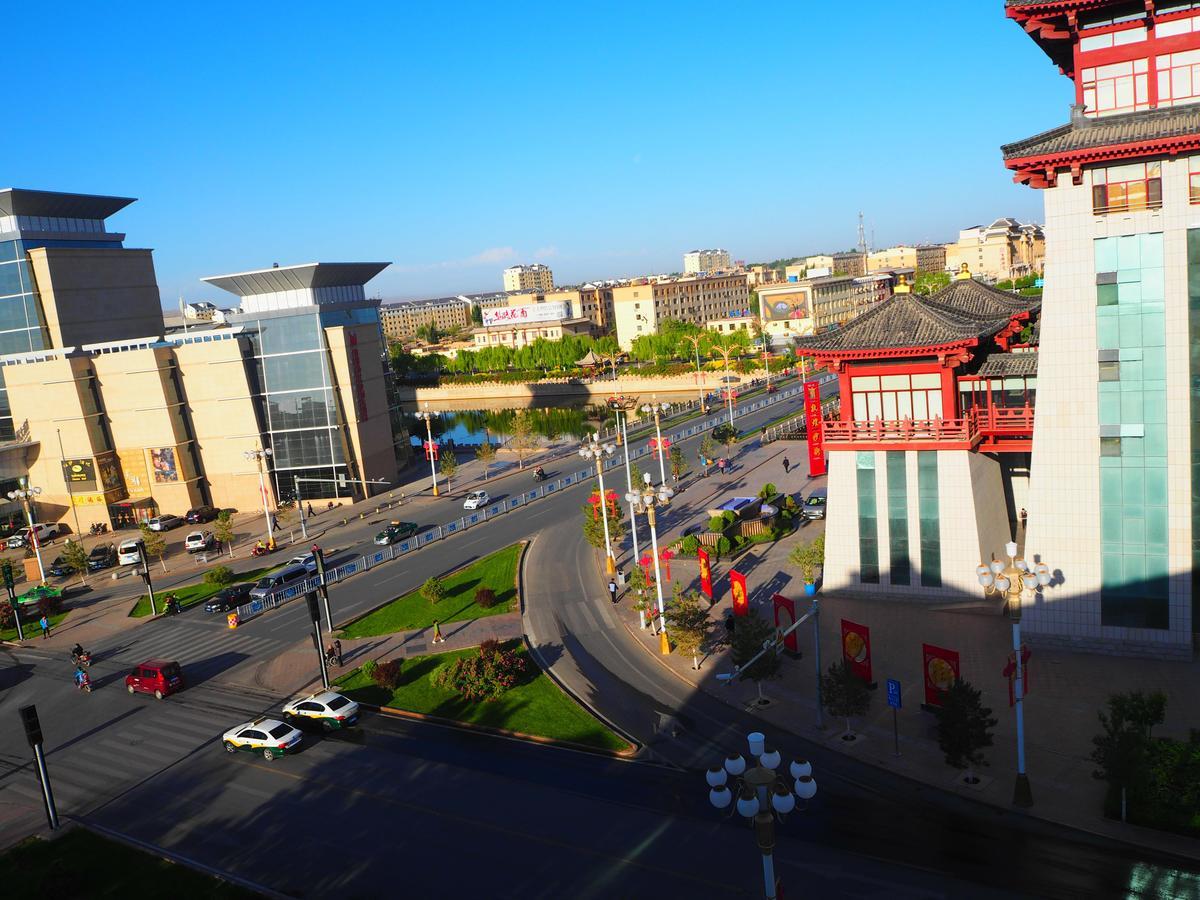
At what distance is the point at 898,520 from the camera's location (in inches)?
1329

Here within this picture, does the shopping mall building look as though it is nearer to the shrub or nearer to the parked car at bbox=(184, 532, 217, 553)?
the parked car at bbox=(184, 532, 217, 553)

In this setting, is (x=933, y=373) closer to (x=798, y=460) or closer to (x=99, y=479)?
(x=798, y=460)

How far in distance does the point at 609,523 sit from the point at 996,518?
61.1ft

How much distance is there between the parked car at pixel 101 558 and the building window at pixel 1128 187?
2265 inches

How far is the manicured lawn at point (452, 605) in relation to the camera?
38906 mm

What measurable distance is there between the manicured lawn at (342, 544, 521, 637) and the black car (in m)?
8.72

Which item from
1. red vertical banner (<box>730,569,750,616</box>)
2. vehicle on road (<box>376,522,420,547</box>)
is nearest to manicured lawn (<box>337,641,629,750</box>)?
red vertical banner (<box>730,569,750,616</box>)

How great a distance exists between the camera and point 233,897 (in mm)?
20219

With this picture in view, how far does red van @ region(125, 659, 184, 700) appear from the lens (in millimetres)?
34094

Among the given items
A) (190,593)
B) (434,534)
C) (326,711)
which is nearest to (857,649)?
(326,711)

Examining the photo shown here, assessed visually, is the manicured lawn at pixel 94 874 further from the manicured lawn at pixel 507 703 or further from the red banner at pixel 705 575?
the red banner at pixel 705 575

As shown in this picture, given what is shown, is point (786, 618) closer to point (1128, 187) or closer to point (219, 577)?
point (1128, 187)

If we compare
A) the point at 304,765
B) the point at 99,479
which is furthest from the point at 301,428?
the point at 304,765

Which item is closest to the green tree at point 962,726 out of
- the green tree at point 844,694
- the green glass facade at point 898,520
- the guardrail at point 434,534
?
the green tree at point 844,694
